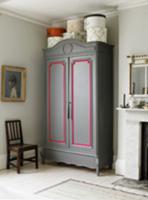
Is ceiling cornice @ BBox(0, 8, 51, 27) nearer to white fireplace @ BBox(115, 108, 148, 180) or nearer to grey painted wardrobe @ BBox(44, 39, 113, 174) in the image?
grey painted wardrobe @ BBox(44, 39, 113, 174)

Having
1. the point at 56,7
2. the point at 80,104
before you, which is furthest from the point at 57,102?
the point at 56,7

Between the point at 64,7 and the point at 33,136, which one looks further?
the point at 33,136

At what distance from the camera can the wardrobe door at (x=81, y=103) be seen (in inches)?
182

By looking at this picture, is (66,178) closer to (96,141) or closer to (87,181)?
(87,181)

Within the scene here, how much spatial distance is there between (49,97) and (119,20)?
1.79 metres

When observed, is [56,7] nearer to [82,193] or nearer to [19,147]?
[19,147]

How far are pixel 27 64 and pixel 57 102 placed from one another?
93 centimetres

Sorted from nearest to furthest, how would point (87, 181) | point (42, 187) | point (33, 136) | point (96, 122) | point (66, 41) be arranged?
point (42, 187) → point (87, 181) → point (96, 122) → point (66, 41) → point (33, 136)

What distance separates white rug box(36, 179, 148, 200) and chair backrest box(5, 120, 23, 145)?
136 cm

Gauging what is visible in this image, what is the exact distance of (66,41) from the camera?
16.1ft

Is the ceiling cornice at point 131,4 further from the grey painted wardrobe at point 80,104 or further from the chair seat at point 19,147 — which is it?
the chair seat at point 19,147

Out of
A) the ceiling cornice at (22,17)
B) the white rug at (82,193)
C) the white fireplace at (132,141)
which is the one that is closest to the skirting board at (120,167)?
the white fireplace at (132,141)

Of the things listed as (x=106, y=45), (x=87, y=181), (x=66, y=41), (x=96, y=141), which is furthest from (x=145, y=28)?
(x=87, y=181)

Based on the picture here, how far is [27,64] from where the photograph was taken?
Answer: 17.4ft
